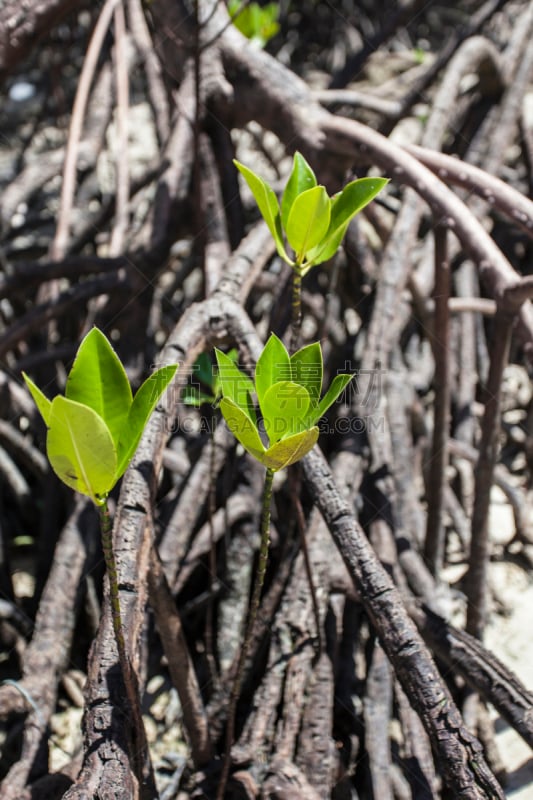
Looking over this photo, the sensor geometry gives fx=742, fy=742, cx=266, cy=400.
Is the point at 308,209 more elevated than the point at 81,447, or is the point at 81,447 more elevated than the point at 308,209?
the point at 308,209

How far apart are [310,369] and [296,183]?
253mm

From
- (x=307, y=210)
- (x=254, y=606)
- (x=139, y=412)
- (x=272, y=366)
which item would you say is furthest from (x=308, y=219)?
(x=254, y=606)

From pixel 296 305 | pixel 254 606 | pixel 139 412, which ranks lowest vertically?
pixel 254 606

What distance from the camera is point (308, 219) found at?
2.48 feet

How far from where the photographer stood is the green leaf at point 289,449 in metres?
0.59

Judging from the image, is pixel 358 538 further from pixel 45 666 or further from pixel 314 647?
pixel 45 666

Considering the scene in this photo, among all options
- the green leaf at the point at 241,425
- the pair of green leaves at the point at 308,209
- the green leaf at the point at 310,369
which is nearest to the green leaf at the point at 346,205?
the pair of green leaves at the point at 308,209

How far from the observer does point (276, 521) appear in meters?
1.53

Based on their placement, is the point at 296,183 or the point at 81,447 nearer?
the point at 81,447

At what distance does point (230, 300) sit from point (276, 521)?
0.59 metres

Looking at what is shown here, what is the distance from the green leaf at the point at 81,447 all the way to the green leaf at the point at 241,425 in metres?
0.10

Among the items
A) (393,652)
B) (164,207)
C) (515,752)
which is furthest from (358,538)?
(164,207)

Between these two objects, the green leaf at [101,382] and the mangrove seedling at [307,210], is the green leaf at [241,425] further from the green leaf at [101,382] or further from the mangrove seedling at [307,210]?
the mangrove seedling at [307,210]

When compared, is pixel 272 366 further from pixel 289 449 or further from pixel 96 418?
pixel 96 418
